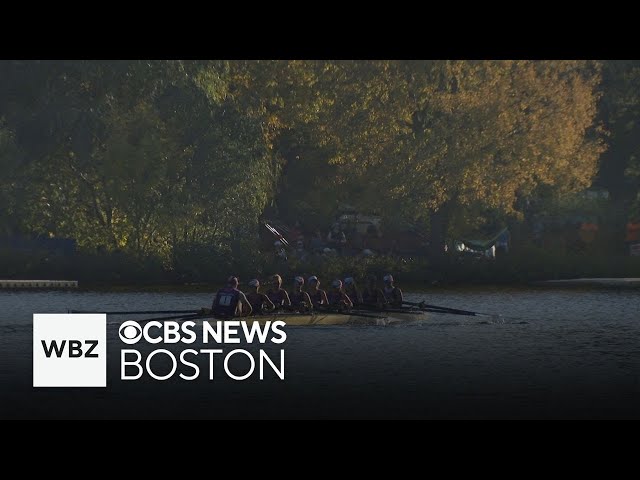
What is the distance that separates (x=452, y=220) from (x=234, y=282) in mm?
38614

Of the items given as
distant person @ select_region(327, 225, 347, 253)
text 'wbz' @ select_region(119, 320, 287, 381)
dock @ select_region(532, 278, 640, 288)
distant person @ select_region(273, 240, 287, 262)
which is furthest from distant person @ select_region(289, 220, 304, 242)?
text 'wbz' @ select_region(119, 320, 287, 381)

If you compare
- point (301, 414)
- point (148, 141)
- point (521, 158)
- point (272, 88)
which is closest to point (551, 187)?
point (521, 158)

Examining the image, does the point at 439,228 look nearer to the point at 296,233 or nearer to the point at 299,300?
the point at 296,233

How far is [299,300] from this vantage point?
43.6 meters

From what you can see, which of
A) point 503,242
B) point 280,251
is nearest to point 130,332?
point 280,251

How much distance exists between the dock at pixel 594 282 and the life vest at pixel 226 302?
3544 cm

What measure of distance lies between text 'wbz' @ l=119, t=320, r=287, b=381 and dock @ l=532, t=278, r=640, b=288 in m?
31.4

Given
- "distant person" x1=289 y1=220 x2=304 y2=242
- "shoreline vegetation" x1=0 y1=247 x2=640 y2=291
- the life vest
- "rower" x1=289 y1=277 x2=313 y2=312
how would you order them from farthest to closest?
"distant person" x1=289 y1=220 x2=304 y2=242 → "shoreline vegetation" x1=0 y1=247 x2=640 y2=291 → "rower" x1=289 y1=277 x2=313 y2=312 → the life vest

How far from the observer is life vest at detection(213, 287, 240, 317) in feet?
130

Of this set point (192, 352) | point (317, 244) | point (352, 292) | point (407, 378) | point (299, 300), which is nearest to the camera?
point (407, 378)

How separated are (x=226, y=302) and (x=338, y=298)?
679 centimetres

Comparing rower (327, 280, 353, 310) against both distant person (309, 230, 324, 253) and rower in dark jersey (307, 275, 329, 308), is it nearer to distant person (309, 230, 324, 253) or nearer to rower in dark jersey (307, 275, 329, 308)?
rower in dark jersey (307, 275, 329, 308)

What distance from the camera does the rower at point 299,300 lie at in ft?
142

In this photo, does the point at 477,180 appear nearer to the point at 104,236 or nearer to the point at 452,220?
the point at 452,220
